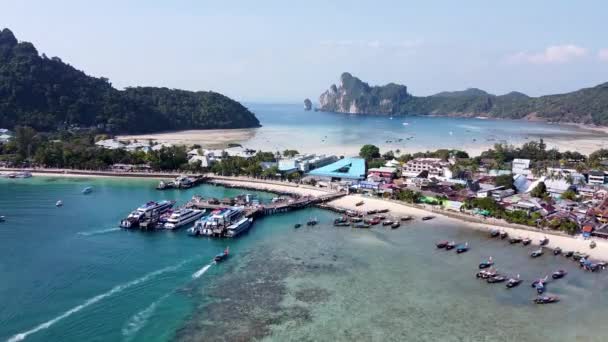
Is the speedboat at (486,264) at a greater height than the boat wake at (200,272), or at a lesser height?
lesser

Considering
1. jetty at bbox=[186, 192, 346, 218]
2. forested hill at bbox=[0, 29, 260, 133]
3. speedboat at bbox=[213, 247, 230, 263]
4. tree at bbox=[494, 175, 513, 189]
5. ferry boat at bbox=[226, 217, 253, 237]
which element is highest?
forested hill at bbox=[0, 29, 260, 133]

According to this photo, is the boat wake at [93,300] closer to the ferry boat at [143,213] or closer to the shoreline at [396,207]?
the ferry boat at [143,213]

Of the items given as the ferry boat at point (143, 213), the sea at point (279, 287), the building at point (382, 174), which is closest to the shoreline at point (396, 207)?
the sea at point (279, 287)

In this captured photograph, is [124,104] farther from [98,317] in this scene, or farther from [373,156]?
[98,317]

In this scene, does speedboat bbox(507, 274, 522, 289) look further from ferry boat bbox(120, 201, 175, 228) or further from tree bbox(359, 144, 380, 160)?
tree bbox(359, 144, 380, 160)

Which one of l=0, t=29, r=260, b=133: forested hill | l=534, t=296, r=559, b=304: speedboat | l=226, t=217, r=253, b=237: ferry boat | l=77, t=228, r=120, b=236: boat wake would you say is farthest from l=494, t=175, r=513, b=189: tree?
l=0, t=29, r=260, b=133: forested hill

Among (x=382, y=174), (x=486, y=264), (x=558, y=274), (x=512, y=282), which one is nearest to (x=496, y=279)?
(x=512, y=282)

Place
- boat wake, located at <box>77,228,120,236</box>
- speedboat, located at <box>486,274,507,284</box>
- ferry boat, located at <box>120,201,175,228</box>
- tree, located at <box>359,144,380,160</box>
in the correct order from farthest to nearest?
tree, located at <box>359,144,380,160</box> → ferry boat, located at <box>120,201,175,228</box> → boat wake, located at <box>77,228,120,236</box> → speedboat, located at <box>486,274,507,284</box>
